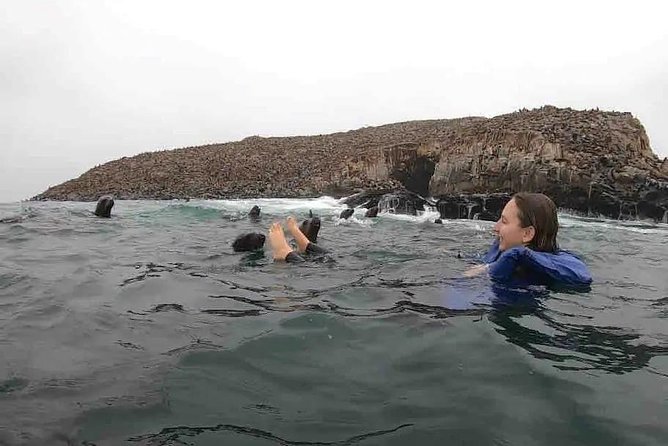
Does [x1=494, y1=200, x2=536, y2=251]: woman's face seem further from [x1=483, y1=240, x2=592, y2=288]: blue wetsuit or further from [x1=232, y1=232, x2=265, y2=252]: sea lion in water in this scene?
[x1=232, y1=232, x2=265, y2=252]: sea lion in water

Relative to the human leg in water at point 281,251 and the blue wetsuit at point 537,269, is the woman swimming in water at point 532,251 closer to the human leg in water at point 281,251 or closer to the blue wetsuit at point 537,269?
the blue wetsuit at point 537,269

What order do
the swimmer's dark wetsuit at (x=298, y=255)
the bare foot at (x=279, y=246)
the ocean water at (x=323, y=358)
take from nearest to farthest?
the ocean water at (x=323, y=358), the swimmer's dark wetsuit at (x=298, y=255), the bare foot at (x=279, y=246)

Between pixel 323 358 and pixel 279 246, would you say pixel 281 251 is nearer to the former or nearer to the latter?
pixel 279 246

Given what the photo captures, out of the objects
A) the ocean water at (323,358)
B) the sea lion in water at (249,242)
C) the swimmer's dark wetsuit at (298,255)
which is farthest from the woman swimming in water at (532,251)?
the sea lion in water at (249,242)

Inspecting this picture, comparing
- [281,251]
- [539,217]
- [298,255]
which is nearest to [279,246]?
[281,251]

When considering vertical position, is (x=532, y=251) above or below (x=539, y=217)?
below

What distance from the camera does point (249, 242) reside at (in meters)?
8.49

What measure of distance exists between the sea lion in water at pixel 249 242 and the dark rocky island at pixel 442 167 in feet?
41.9

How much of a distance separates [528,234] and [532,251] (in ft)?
0.97

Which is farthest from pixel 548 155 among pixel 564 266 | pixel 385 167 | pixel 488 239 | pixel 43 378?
pixel 43 378

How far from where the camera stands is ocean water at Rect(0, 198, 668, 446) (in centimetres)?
262

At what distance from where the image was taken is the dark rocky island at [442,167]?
22312 mm

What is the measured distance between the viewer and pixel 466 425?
264cm

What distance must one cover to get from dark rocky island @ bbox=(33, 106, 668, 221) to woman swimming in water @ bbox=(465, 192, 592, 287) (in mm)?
Result: 14209
